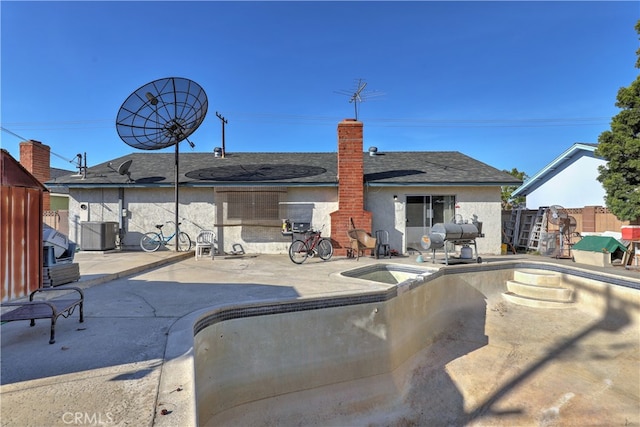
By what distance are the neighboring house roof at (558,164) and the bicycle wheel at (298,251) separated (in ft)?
43.3

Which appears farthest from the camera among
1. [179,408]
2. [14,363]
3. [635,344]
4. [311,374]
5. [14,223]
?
[635,344]

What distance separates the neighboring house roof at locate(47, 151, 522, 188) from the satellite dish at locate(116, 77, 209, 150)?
1.40 m

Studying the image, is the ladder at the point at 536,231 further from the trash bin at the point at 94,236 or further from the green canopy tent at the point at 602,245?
the trash bin at the point at 94,236

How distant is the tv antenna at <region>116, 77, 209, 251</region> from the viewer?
959cm

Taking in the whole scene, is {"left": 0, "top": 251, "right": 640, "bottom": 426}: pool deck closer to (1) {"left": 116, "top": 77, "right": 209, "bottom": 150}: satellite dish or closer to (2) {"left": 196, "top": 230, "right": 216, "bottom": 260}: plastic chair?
(2) {"left": 196, "top": 230, "right": 216, "bottom": 260}: plastic chair

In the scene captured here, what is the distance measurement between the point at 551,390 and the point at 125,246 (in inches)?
457

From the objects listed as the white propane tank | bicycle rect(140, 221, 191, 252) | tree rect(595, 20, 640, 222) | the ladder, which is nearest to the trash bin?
bicycle rect(140, 221, 191, 252)

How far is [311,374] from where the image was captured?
4.27 meters

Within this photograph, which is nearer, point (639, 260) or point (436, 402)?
point (436, 402)

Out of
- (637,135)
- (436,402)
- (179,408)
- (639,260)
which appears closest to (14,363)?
(179,408)

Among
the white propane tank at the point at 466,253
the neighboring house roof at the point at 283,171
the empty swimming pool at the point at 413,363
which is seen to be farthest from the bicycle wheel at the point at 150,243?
the white propane tank at the point at 466,253

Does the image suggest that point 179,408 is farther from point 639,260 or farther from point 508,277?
point 639,260

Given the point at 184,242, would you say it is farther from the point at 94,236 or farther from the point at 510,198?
the point at 510,198

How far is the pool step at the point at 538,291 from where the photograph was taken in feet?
22.8
